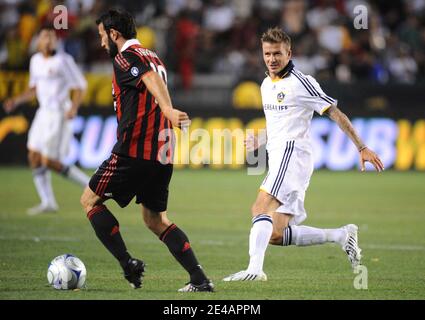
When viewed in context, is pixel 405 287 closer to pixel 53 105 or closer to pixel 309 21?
pixel 53 105

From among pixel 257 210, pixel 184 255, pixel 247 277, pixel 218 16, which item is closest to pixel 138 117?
pixel 184 255

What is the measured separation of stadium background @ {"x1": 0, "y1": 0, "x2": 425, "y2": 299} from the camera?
Result: 40.8 ft

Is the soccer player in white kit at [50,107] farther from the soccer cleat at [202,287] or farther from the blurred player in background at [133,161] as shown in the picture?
the soccer cleat at [202,287]

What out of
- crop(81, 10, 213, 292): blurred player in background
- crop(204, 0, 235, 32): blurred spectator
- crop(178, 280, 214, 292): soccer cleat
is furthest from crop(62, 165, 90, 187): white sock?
crop(204, 0, 235, 32): blurred spectator

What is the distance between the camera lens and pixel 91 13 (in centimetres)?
2355

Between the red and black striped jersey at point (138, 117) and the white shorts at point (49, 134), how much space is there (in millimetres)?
7275

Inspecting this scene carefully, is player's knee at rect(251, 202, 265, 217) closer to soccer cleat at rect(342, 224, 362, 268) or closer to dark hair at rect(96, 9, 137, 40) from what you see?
soccer cleat at rect(342, 224, 362, 268)

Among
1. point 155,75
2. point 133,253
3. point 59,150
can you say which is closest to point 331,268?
point 133,253

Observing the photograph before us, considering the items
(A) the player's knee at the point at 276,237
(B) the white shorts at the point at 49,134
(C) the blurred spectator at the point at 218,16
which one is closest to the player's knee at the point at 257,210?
(A) the player's knee at the point at 276,237

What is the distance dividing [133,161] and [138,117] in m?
0.34

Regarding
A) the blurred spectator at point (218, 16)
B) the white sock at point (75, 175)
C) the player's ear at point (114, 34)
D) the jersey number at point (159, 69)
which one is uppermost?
the blurred spectator at point (218, 16)

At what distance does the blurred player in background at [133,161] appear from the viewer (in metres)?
7.53

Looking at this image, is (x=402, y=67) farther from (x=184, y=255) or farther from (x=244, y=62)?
(x=184, y=255)

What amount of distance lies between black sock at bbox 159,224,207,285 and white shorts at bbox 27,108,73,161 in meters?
7.32
